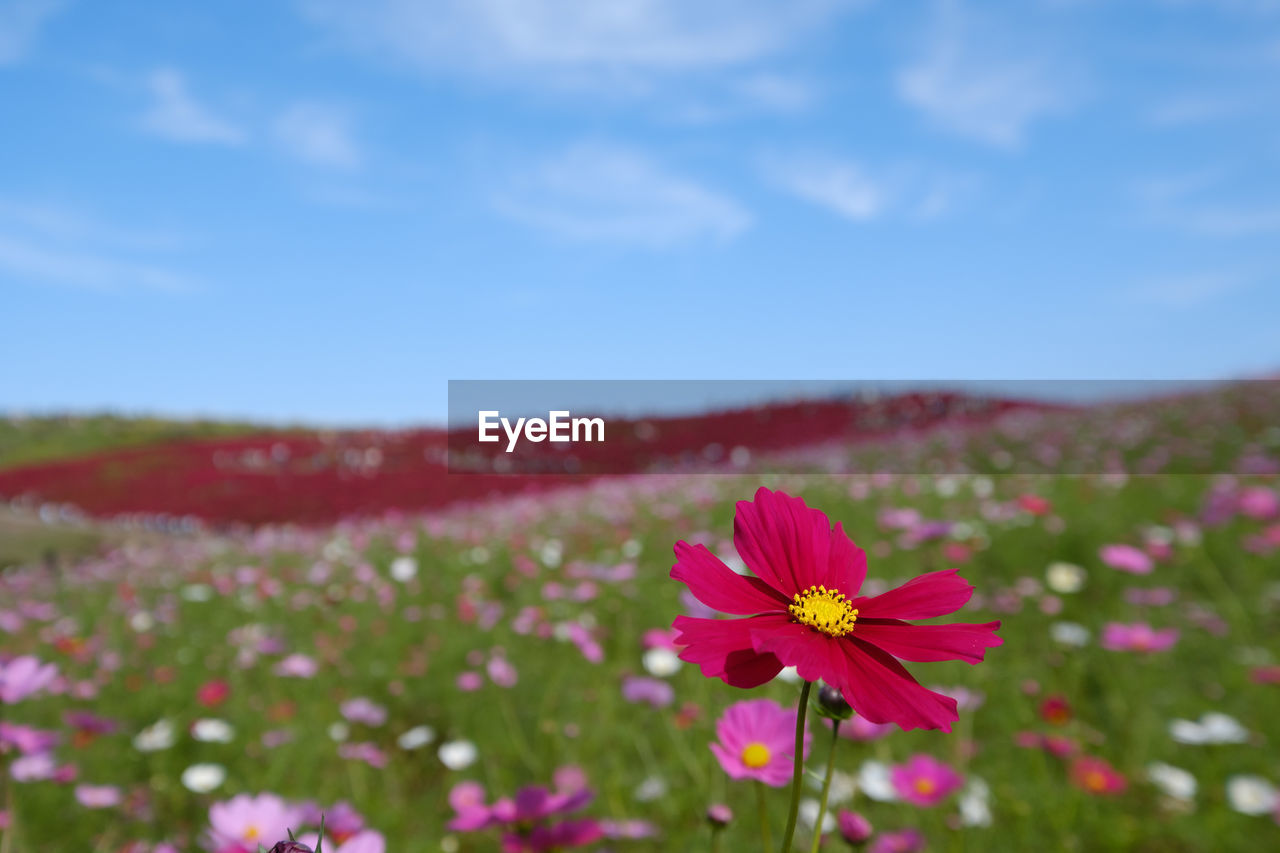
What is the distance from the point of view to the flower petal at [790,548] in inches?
18.9

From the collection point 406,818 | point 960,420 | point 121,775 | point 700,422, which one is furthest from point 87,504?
point 960,420

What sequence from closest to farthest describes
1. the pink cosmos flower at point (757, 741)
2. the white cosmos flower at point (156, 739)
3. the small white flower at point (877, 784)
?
the pink cosmos flower at point (757, 741) < the small white flower at point (877, 784) < the white cosmos flower at point (156, 739)

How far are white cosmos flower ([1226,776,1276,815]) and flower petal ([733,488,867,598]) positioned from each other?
2.12 m

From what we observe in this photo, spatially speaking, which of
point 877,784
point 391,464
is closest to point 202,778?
point 877,784

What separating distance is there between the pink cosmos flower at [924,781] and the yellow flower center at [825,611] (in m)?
0.85

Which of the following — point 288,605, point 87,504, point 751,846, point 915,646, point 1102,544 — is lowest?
point 87,504

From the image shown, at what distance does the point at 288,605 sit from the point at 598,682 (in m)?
2.53

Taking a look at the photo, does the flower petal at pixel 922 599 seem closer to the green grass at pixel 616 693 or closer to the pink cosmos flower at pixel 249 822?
the pink cosmos flower at pixel 249 822

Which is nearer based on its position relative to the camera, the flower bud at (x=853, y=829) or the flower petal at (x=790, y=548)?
the flower petal at (x=790, y=548)

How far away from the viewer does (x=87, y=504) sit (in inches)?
542

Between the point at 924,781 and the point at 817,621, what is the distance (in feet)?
3.18

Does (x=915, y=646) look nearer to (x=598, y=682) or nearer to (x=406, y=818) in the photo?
(x=406, y=818)

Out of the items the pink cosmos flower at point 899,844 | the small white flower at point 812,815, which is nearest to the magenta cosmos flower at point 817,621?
the small white flower at point 812,815

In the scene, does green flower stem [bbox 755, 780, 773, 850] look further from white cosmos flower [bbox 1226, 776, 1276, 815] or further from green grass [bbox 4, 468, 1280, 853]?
white cosmos flower [bbox 1226, 776, 1276, 815]
